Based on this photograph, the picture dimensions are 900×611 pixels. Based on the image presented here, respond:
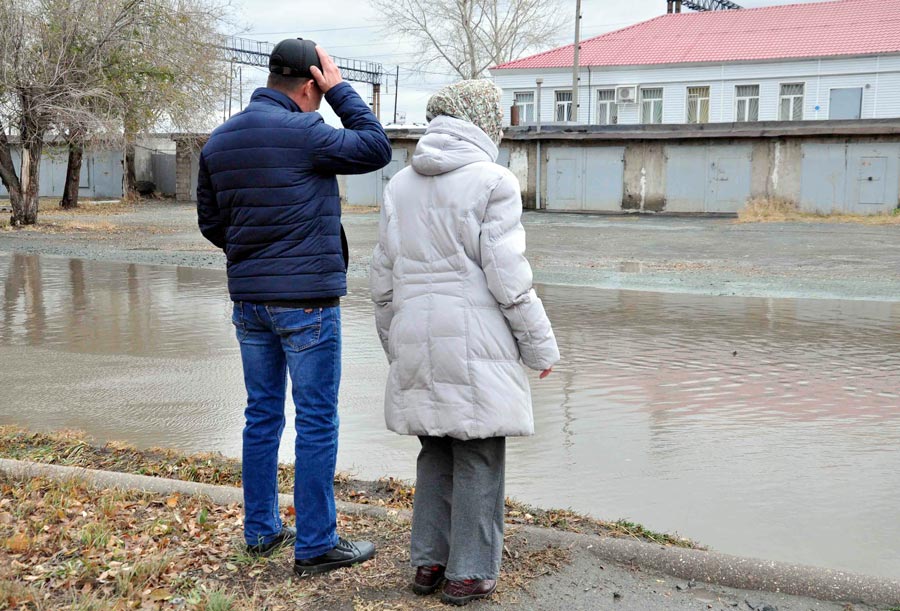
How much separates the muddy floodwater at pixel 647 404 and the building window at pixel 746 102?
112 feet

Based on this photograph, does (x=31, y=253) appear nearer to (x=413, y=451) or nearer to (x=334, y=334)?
(x=413, y=451)

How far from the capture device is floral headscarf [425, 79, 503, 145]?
358 cm

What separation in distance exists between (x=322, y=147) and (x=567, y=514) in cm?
207

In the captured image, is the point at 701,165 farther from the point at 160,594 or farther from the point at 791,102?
the point at 160,594

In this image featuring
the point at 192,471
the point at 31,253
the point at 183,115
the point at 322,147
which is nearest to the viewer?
the point at 322,147

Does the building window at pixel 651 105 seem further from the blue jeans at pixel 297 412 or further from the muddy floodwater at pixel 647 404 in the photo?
the blue jeans at pixel 297 412

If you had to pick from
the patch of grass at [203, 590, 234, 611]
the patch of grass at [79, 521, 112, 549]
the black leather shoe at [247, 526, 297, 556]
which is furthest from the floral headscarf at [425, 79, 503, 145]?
the patch of grass at [79, 521, 112, 549]

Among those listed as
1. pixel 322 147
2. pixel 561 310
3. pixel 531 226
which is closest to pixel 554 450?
pixel 322 147

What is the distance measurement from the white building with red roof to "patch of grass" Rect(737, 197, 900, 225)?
11.3 m

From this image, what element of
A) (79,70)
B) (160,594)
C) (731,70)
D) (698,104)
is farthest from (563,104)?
(160,594)

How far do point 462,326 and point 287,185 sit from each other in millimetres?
834

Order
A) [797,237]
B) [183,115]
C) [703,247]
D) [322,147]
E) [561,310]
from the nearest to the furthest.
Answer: [322,147] → [561,310] → [703,247] → [797,237] → [183,115]

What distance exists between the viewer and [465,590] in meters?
3.53

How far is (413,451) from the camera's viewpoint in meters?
5.93
